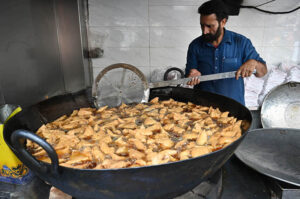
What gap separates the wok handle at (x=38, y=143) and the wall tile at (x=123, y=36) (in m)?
2.37

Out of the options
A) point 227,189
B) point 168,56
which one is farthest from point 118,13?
point 227,189

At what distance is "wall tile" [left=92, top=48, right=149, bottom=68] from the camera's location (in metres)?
2.82

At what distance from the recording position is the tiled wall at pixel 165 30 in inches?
105

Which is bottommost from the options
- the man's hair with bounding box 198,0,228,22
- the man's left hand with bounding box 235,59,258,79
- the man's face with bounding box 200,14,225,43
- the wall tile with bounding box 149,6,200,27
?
the man's left hand with bounding box 235,59,258,79

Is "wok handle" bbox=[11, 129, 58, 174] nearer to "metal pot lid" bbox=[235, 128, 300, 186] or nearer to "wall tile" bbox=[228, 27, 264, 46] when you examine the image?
"metal pot lid" bbox=[235, 128, 300, 186]

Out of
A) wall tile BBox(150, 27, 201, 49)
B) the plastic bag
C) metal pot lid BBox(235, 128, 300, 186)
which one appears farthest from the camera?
wall tile BBox(150, 27, 201, 49)

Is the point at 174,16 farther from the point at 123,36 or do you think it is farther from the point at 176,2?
the point at 123,36

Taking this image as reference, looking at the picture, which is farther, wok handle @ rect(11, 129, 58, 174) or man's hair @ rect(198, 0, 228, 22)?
man's hair @ rect(198, 0, 228, 22)

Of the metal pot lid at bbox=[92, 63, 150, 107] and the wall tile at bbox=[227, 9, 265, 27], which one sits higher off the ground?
the wall tile at bbox=[227, 9, 265, 27]

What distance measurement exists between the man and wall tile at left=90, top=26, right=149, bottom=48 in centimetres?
113

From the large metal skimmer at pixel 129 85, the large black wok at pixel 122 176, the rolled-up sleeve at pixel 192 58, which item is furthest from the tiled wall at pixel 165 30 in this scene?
the large black wok at pixel 122 176

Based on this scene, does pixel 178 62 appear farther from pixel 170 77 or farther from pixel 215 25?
pixel 215 25

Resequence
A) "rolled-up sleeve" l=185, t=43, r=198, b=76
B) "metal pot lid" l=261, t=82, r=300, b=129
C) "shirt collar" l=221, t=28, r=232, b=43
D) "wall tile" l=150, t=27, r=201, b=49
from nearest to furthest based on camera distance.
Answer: "shirt collar" l=221, t=28, r=232, b=43, "rolled-up sleeve" l=185, t=43, r=198, b=76, "metal pot lid" l=261, t=82, r=300, b=129, "wall tile" l=150, t=27, r=201, b=49

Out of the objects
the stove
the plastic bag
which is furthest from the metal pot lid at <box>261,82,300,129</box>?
the plastic bag
